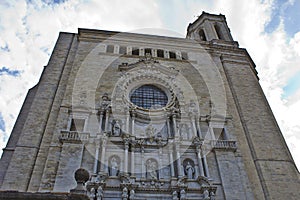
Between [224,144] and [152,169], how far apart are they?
3.74 metres

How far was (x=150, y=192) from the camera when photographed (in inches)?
406

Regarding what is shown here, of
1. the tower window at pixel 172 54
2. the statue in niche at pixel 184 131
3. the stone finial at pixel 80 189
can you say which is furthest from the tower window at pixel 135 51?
the stone finial at pixel 80 189

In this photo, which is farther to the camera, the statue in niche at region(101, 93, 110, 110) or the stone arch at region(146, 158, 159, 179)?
the statue in niche at region(101, 93, 110, 110)

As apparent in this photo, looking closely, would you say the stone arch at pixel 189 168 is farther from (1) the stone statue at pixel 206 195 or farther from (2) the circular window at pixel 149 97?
(2) the circular window at pixel 149 97

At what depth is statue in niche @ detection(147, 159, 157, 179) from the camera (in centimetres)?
1106

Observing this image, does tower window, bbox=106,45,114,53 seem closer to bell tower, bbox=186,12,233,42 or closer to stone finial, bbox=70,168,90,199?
bell tower, bbox=186,12,233,42

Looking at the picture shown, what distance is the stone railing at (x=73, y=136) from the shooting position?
11816mm

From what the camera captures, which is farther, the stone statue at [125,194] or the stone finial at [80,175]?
the stone statue at [125,194]

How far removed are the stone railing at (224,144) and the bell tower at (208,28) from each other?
11678mm

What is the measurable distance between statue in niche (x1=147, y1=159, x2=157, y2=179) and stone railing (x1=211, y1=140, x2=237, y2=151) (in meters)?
2.96

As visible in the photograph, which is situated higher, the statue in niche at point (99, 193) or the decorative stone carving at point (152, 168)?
the decorative stone carving at point (152, 168)

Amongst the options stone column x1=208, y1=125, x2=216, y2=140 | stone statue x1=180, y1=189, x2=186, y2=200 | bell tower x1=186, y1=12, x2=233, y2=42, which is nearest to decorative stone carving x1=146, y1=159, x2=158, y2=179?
stone statue x1=180, y1=189, x2=186, y2=200

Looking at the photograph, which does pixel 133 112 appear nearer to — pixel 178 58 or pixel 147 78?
pixel 147 78

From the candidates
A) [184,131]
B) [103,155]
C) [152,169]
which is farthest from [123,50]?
[152,169]
